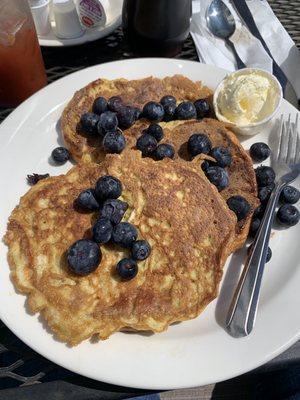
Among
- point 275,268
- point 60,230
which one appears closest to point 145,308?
point 60,230

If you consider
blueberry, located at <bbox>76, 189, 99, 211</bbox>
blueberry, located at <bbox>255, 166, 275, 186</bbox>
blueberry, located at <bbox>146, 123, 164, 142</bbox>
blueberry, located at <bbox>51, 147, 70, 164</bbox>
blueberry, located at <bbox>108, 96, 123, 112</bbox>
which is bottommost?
blueberry, located at <bbox>255, 166, 275, 186</bbox>

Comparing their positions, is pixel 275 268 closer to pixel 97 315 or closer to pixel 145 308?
pixel 145 308

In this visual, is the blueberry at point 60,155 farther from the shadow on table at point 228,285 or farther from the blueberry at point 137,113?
the shadow on table at point 228,285

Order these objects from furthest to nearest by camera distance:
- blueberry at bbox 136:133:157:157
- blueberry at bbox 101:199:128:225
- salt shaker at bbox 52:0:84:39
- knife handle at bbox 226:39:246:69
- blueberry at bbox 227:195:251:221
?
knife handle at bbox 226:39:246:69 < salt shaker at bbox 52:0:84:39 < blueberry at bbox 136:133:157:157 < blueberry at bbox 227:195:251:221 < blueberry at bbox 101:199:128:225

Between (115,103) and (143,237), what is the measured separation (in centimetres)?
61

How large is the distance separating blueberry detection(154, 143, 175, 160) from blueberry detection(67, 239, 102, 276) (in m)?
0.46

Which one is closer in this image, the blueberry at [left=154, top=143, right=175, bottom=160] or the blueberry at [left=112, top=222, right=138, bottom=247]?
the blueberry at [left=112, top=222, right=138, bottom=247]

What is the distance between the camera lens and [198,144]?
159 centimetres

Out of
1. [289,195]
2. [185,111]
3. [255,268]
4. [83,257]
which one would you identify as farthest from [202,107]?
[83,257]

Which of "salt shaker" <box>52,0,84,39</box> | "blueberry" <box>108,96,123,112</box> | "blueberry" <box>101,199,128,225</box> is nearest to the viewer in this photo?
"blueberry" <box>101,199,128,225</box>

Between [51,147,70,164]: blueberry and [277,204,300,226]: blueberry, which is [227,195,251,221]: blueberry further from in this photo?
[51,147,70,164]: blueberry

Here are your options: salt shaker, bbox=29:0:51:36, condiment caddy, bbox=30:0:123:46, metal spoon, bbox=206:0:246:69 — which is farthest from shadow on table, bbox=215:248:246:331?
salt shaker, bbox=29:0:51:36

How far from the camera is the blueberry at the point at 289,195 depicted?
1576 mm

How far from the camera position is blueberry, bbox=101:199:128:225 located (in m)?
1.34
